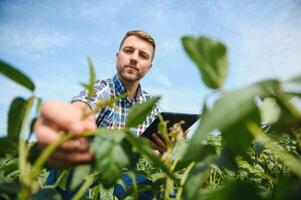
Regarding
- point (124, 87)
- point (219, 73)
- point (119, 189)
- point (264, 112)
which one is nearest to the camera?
point (219, 73)

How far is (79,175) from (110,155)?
0.22 feet

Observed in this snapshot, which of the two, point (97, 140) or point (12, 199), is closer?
point (97, 140)

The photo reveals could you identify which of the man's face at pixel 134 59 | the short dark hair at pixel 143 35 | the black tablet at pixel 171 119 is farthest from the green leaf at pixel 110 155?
the short dark hair at pixel 143 35

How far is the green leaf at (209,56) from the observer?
1.23 ft

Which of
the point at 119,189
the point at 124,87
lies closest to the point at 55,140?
the point at 119,189

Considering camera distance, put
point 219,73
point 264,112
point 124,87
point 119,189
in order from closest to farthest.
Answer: point 219,73, point 264,112, point 119,189, point 124,87

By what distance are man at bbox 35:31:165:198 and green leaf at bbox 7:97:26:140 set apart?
0.06 metres

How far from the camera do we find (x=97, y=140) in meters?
0.43

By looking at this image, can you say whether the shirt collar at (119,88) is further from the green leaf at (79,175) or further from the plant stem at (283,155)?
the plant stem at (283,155)

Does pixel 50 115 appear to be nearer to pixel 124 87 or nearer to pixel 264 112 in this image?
pixel 264 112

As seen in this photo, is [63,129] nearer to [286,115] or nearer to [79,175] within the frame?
[79,175]

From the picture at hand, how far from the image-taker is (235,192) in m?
0.39

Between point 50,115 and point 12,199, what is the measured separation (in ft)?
0.84

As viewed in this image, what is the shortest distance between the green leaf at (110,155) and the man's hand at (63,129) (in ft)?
0.07
